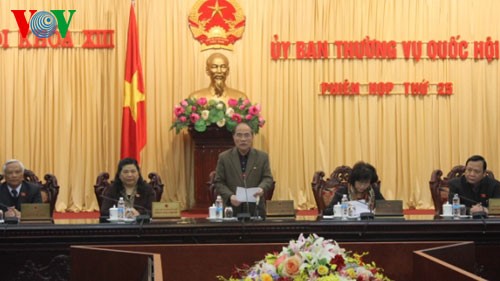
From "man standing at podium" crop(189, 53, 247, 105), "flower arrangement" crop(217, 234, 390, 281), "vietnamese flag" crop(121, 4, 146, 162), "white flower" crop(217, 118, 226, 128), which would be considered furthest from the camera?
"man standing at podium" crop(189, 53, 247, 105)

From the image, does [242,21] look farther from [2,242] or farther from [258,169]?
[2,242]

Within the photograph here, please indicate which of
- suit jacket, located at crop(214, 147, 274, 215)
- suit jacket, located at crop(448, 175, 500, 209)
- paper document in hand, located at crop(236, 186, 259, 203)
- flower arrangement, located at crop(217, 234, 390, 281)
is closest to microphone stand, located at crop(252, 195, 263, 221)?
paper document in hand, located at crop(236, 186, 259, 203)

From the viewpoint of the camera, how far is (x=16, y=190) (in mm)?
6363

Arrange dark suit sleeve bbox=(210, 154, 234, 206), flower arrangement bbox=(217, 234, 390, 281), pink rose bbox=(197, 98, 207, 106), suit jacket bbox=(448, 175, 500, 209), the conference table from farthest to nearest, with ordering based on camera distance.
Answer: pink rose bbox=(197, 98, 207, 106)
suit jacket bbox=(448, 175, 500, 209)
dark suit sleeve bbox=(210, 154, 234, 206)
the conference table
flower arrangement bbox=(217, 234, 390, 281)

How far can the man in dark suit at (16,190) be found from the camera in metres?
6.31

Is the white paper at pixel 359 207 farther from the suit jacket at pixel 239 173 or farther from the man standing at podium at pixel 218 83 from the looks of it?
the man standing at podium at pixel 218 83

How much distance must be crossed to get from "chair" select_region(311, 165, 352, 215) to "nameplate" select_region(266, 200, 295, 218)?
91 cm

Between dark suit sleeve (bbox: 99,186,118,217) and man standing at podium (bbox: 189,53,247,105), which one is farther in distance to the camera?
man standing at podium (bbox: 189,53,247,105)

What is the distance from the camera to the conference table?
5230mm

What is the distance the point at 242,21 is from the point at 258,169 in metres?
4.41

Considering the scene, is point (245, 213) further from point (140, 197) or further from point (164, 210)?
point (140, 197)

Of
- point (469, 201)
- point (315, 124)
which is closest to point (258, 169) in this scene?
point (469, 201)

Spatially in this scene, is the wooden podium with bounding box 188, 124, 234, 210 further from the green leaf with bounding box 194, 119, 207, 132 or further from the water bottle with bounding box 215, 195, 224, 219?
the water bottle with bounding box 215, 195, 224, 219

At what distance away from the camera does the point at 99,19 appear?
34.0 feet
